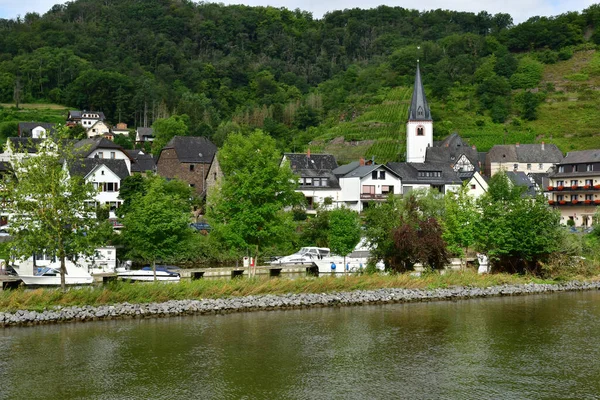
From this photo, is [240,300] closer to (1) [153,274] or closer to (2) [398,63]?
(1) [153,274]

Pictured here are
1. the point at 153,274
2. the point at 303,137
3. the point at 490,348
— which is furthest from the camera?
the point at 303,137

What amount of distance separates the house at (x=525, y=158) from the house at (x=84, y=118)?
2499 inches

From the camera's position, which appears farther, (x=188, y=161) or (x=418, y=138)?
(x=418, y=138)

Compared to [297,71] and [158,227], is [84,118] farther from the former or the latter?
[158,227]

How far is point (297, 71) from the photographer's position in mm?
170125

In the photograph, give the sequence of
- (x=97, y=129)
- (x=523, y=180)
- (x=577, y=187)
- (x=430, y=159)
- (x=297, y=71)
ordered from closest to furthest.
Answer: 1. (x=577, y=187)
2. (x=523, y=180)
3. (x=430, y=159)
4. (x=97, y=129)
5. (x=297, y=71)

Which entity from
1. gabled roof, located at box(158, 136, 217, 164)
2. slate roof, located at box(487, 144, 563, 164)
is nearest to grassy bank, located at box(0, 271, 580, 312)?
Result: gabled roof, located at box(158, 136, 217, 164)

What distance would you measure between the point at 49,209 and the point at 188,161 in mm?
41450

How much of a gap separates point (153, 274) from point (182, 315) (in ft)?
21.0

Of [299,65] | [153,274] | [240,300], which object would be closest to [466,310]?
[240,300]

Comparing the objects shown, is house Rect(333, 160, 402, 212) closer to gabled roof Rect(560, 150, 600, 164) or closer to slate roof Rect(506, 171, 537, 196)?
slate roof Rect(506, 171, 537, 196)

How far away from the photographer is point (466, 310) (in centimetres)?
3297

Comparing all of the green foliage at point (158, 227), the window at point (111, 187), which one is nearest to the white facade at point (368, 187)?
the window at point (111, 187)

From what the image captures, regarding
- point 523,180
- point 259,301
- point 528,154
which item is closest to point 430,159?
point 523,180
